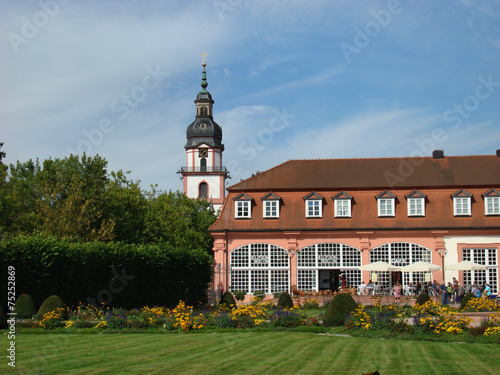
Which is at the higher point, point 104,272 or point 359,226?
point 359,226

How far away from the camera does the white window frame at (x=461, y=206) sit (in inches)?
1695

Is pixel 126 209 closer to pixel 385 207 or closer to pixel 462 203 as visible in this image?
pixel 385 207

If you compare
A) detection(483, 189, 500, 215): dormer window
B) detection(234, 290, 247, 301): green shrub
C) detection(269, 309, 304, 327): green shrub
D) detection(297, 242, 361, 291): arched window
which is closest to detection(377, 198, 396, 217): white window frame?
detection(297, 242, 361, 291): arched window

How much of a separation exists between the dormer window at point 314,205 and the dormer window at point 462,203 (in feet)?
30.6

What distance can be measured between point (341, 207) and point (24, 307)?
85.7 ft

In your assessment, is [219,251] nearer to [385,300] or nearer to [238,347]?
[385,300]

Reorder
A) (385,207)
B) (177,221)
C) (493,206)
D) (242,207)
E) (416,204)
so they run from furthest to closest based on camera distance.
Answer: (177,221)
(242,207)
(385,207)
(416,204)
(493,206)

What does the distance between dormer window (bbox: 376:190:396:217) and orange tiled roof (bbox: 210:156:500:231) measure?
319mm

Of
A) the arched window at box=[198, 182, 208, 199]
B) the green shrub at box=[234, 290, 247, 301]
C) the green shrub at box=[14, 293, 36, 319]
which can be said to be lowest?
the green shrub at box=[234, 290, 247, 301]

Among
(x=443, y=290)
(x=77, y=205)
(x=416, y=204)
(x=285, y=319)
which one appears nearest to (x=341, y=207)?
(x=416, y=204)

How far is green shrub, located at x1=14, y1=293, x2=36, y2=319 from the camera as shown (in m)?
23.3

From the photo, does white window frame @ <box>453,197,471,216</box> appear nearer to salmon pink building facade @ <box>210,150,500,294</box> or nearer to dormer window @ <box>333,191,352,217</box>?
salmon pink building facade @ <box>210,150,500,294</box>

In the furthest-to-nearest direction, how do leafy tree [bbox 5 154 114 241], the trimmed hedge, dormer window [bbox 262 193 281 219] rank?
dormer window [bbox 262 193 281 219] → leafy tree [bbox 5 154 114 241] → the trimmed hedge

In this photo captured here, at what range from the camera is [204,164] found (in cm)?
9394
